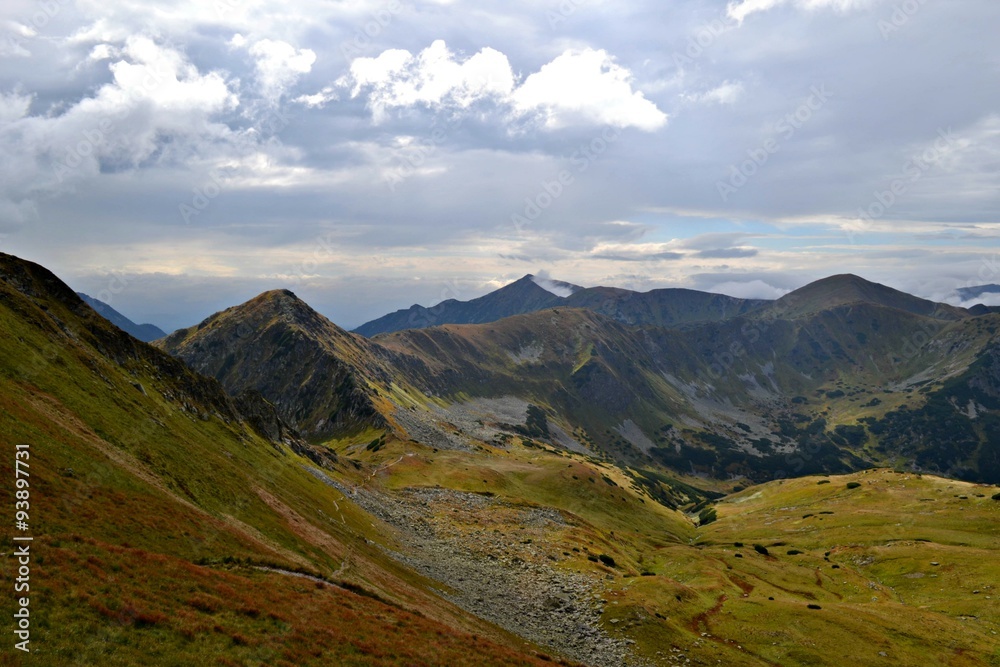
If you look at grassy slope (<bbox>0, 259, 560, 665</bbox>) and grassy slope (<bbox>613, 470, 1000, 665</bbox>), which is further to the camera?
grassy slope (<bbox>613, 470, 1000, 665</bbox>)

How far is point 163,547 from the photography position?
3650 cm

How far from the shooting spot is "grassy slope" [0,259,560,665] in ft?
82.9

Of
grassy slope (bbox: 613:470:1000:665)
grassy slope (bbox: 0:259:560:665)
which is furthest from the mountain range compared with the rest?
grassy slope (bbox: 613:470:1000:665)

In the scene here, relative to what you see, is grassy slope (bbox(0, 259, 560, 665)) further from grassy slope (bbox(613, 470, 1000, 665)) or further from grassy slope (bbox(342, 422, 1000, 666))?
grassy slope (bbox(342, 422, 1000, 666))

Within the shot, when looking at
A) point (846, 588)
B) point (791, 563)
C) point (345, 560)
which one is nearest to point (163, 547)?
point (345, 560)

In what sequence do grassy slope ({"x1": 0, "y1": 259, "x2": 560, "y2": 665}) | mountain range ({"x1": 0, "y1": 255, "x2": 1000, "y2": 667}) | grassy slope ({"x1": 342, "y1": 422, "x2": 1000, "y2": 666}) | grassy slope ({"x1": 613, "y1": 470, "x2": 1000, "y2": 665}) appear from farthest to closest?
grassy slope ({"x1": 342, "y1": 422, "x2": 1000, "y2": 666}) < grassy slope ({"x1": 613, "y1": 470, "x2": 1000, "y2": 665}) < mountain range ({"x1": 0, "y1": 255, "x2": 1000, "y2": 667}) < grassy slope ({"x1": 0, "y1": 259, "x2": 560, "y2": 665})

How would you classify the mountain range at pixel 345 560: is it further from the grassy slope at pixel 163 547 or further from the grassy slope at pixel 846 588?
the grassy slope at pixel 846 588

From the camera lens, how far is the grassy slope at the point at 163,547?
25266 millimetres

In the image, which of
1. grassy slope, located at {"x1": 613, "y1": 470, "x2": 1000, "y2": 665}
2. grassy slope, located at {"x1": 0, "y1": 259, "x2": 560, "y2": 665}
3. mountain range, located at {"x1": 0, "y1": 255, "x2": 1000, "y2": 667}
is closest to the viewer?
grassy slope, located at {"x1": 0, "y1": 259, "x2": 560, "y2": 665}

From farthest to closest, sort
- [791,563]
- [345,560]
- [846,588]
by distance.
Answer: [791,563]
[846,588]
[345,560]

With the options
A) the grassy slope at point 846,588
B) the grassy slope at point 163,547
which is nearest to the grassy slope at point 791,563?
the grassy slope at point 846,588

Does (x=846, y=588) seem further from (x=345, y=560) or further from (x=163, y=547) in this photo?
(x=163, y=547)

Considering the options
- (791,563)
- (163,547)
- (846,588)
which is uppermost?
(163,547)

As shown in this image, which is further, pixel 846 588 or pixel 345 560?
pixel 846 588
